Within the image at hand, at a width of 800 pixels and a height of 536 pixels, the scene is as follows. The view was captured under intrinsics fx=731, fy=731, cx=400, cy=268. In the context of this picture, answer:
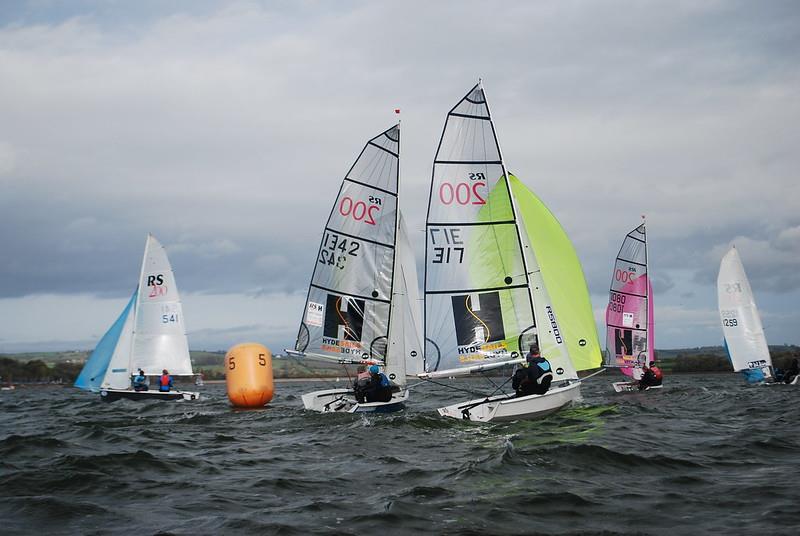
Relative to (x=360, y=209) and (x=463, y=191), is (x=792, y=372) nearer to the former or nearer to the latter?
(x=360, y=209)

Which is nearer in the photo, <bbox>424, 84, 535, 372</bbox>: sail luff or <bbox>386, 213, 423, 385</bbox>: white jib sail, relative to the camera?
<bbox>424, 84, 535, 372</bbox>: sail luff

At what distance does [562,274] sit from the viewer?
23.2 m

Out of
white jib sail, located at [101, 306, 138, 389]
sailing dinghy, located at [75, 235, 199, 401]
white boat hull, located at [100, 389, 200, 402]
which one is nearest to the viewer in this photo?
white boat hull, located at [100, 389, 200, 402]

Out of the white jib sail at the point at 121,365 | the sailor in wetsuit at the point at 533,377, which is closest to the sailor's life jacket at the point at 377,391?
the sailor in wetsuit at the point at 533,377

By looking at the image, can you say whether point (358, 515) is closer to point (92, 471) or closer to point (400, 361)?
point (92, 471)

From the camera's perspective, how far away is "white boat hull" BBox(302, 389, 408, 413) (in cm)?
1947

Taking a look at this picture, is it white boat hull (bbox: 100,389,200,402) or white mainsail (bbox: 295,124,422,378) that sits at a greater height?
white mainsail (bbox: 295,124,422,378)

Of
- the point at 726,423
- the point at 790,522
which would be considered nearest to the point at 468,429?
the point at 726,423

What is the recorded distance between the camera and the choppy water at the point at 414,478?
8281 millimetres

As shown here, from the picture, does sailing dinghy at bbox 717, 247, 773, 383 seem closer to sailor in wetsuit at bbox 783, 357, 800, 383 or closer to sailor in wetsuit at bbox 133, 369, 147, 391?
sailor in wetsuit at bbox 783, 357, 800, 383

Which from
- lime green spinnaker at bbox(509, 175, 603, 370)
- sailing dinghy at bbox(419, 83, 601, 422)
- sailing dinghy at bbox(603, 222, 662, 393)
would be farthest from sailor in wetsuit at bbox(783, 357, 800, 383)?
sailing dinghy at bbox(419, 83, 601, 422)

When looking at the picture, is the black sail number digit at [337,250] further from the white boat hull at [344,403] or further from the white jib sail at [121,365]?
the white jib sail at [121,365]

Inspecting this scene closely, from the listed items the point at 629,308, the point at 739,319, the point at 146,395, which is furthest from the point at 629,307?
the point at 146,395

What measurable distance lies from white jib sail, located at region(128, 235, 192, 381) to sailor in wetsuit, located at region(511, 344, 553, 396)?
22436 millimetres
